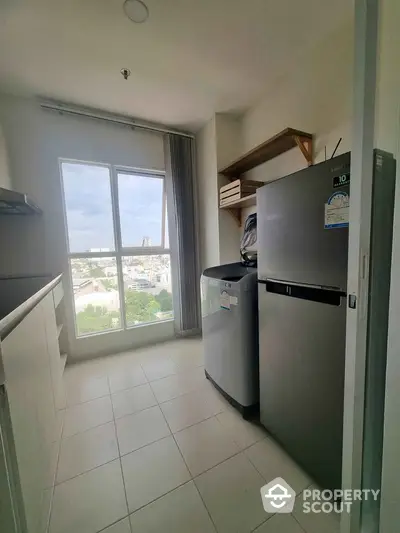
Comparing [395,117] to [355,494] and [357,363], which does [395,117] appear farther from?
[355,494]

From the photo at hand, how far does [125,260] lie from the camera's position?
285 cm

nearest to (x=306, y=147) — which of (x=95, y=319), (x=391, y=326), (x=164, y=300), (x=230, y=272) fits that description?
(x=230, y=272)

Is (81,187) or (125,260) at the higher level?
(81,187)

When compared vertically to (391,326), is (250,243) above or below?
above

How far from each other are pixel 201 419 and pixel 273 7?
274cm

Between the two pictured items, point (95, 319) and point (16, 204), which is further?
point (95, 319)

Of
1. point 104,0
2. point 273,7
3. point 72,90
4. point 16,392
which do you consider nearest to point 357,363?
point 16,392

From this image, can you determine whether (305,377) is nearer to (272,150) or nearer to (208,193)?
(272,150)

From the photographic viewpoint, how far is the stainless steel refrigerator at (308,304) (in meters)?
0.98

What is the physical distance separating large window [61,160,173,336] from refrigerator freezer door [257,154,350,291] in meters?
1.88

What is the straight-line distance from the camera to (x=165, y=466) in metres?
1.32

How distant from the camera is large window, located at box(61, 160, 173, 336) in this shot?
2596mm

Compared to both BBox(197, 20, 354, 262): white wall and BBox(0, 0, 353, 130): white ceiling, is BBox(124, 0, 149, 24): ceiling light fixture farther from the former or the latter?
BBox(197, 20, 354, 262): white wall

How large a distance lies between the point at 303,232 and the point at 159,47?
1.69 m
